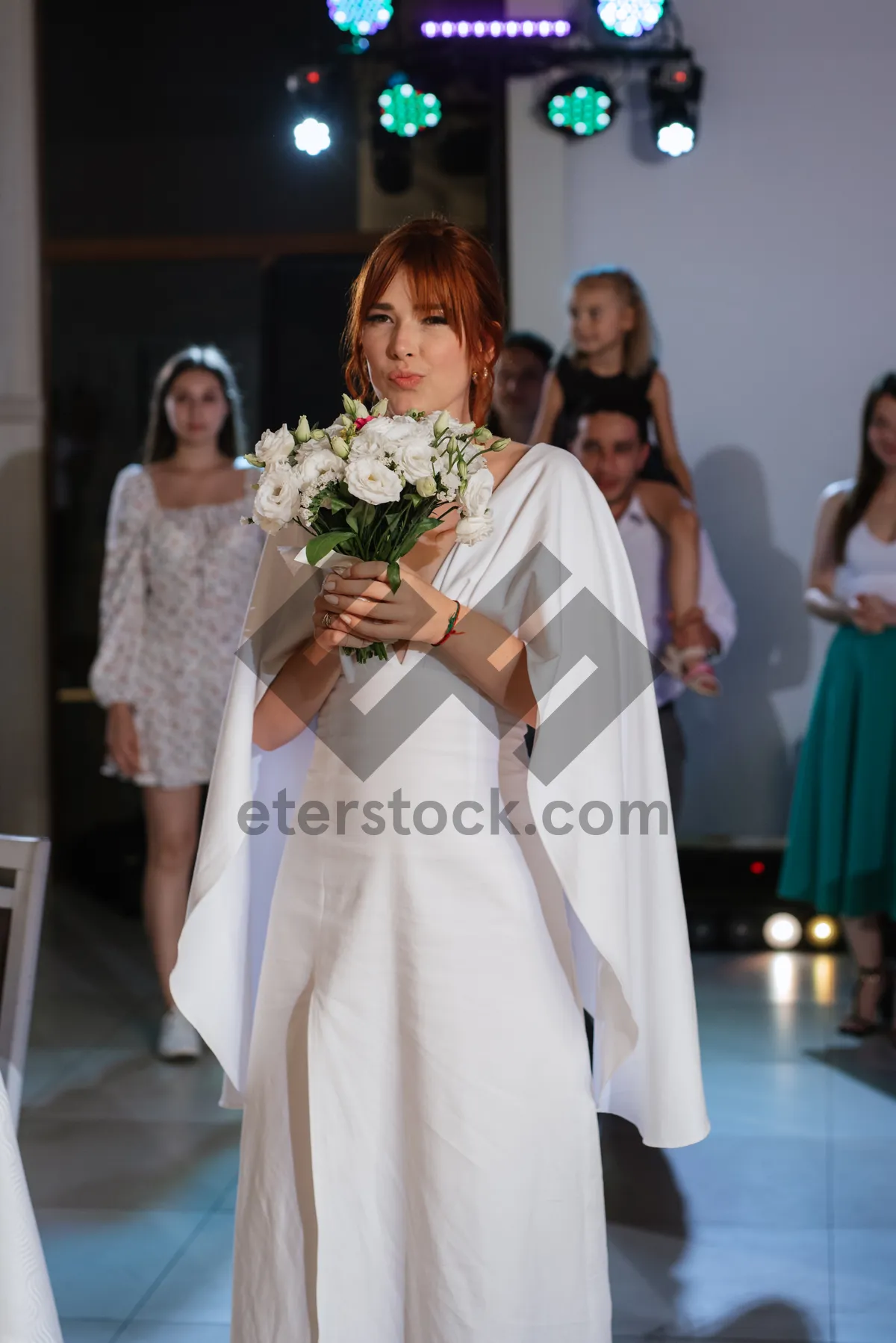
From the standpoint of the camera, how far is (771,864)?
570cm

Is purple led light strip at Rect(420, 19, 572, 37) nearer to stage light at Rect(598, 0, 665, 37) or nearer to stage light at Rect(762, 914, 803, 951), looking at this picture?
stage light at Rect(598, 0, 665, 37)

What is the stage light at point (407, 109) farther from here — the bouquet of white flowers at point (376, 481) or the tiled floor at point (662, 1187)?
the bouquet of white flowers at point (376, 481)

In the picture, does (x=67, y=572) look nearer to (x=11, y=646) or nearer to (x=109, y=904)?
(x=11, y=646)

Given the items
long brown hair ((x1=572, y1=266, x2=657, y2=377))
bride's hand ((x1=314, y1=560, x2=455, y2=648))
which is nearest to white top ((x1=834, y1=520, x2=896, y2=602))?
long brown hair ((x1=572, y1=266, x2=657, y2=377))

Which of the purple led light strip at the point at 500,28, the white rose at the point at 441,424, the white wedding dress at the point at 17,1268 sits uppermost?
the purple led light strip at the point at 500,28

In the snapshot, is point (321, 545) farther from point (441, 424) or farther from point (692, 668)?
point (692, 668)

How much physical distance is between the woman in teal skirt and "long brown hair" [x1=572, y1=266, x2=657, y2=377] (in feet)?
2.60

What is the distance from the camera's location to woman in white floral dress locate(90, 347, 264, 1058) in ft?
13.9

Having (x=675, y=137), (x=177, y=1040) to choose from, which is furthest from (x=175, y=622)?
(x=675, y=137)

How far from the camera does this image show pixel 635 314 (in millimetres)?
4801

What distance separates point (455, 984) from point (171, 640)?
8.36ft

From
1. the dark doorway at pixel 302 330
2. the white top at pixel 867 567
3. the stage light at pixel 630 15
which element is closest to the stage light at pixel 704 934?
the white top at pixel 867 567

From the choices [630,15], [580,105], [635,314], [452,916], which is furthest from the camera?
[580,105]

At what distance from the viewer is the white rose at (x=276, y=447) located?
180 cm
